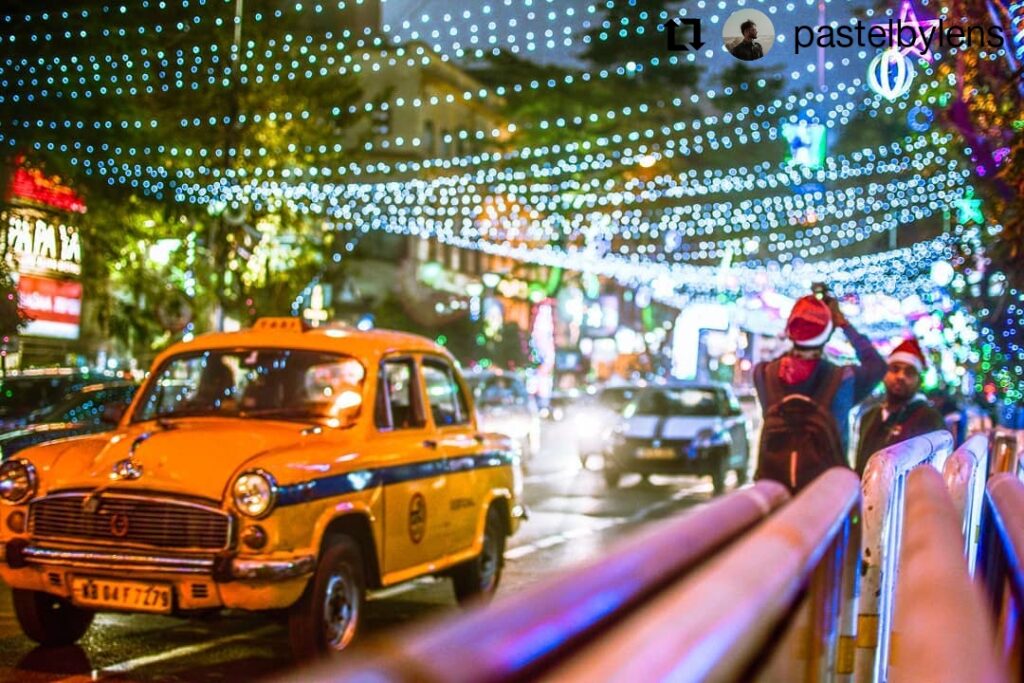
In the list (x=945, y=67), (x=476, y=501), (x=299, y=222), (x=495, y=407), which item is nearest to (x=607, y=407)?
(x=495, y=407)

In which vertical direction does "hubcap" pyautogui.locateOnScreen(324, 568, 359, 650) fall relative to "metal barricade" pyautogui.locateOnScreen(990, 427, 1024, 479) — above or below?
below

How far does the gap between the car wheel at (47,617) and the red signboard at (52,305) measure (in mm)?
21546

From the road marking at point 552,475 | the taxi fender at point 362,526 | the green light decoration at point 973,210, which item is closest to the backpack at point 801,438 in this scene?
the taxi fender at point 362,526

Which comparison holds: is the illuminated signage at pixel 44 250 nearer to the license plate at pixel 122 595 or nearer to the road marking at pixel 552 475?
the road marking at pixel 552 475

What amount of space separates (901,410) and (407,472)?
9.92 feet

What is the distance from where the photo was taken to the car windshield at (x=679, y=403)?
2105cm

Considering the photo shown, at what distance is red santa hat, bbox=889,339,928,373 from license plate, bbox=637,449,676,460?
38.9ft

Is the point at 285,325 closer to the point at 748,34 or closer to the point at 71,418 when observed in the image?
the point at 748,34

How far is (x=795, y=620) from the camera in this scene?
3.05 metres

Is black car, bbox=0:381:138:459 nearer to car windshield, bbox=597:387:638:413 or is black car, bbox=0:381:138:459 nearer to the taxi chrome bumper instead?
the taxi chrome bumper

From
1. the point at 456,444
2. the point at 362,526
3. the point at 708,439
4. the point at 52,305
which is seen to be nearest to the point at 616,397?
the point at 708,439

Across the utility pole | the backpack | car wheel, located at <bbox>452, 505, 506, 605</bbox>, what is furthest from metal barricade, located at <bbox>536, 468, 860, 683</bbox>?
the utility pole

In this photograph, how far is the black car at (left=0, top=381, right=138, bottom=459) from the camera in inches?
518

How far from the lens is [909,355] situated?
8.13 meters
